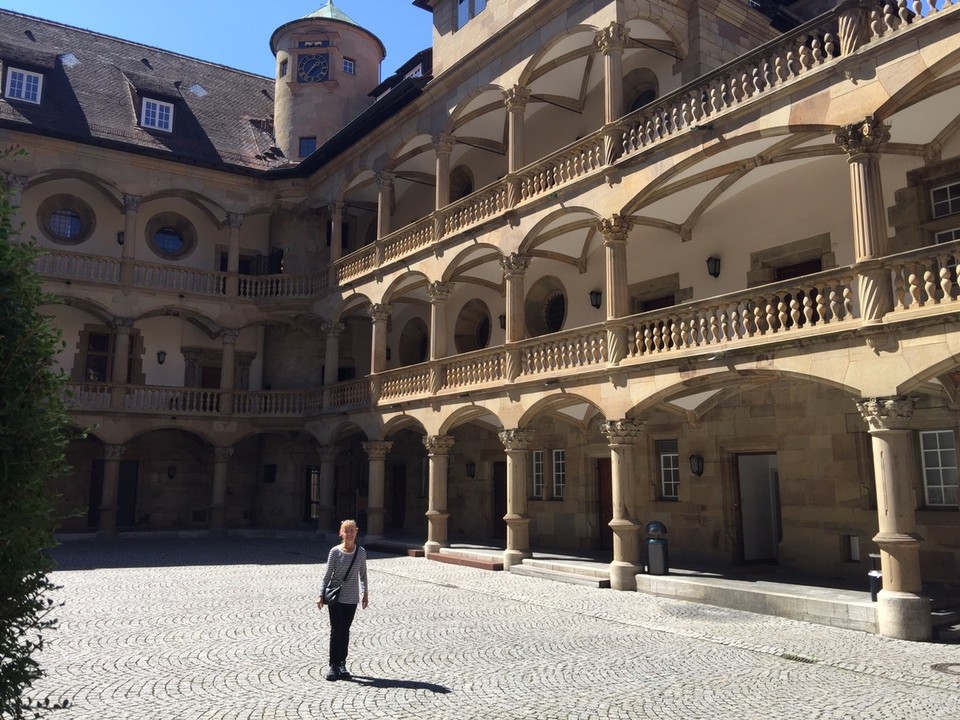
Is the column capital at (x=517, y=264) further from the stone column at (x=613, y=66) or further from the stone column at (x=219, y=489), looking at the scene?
the stone column at (x=219, y=489)

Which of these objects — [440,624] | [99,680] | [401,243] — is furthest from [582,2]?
[99,680]

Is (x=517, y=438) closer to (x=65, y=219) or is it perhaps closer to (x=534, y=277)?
(x=534, y=277)

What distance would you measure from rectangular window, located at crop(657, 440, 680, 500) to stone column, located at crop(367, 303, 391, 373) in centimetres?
926

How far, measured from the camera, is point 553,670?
8758mm

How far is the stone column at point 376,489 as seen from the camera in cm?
2319

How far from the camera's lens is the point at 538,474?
21984 millimetres

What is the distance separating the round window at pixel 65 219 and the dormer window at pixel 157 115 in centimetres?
408

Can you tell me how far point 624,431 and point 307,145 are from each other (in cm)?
2233

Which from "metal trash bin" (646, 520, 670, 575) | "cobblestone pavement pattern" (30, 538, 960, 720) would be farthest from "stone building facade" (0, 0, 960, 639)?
"cobblestone pavement pattern" (30, 538, 960, 720)

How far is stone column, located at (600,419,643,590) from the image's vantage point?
48.9 feet

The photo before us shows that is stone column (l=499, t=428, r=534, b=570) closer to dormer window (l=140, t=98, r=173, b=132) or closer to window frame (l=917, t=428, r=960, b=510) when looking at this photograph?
window frame (l=917, t=428, r=960, b=510)

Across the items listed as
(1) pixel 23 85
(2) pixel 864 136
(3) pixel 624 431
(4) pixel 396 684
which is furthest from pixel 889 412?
(1) pixel 23 85

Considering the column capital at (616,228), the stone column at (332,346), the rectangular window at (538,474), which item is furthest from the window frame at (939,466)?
the stone column at (332,346)

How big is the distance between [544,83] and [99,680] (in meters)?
17.1
